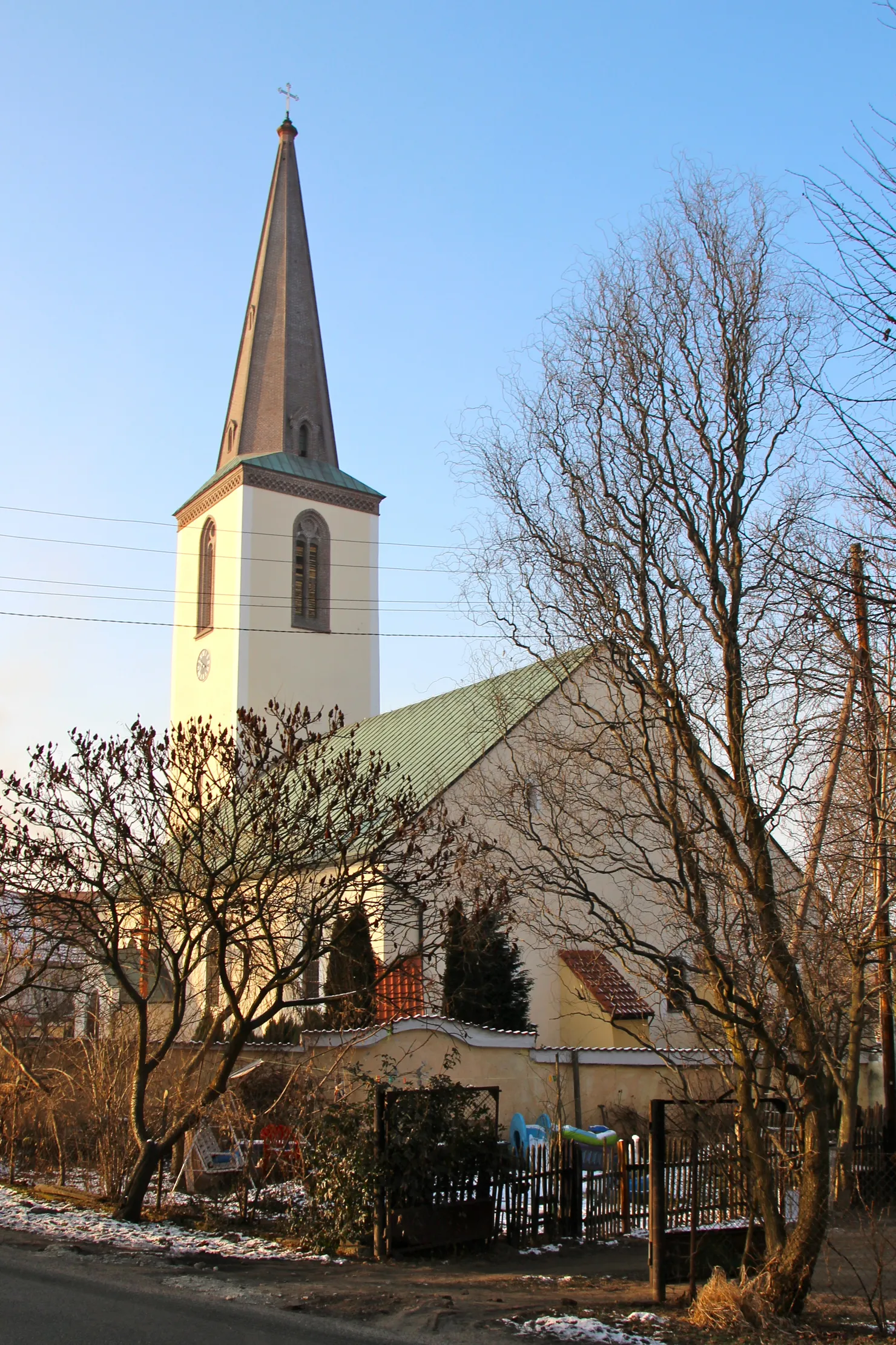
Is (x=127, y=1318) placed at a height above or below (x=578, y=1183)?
above

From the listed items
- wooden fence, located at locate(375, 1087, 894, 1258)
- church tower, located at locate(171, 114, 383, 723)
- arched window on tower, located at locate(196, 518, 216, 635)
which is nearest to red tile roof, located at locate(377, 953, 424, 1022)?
wooden fence, located at locate(375, 1087, 894, 1258)

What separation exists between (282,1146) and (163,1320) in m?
5.22

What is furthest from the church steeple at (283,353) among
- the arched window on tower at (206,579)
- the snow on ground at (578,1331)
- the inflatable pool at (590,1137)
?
the snow on ground at (578,1331)

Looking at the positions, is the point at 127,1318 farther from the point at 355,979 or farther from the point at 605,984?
the point at 605,984

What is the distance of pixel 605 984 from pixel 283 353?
28.5 meters

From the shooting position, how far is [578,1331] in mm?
8570

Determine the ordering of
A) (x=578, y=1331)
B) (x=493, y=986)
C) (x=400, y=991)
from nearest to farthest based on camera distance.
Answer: (x=578, y=1331) → (x=400, y=991) → (x=493, y=986)

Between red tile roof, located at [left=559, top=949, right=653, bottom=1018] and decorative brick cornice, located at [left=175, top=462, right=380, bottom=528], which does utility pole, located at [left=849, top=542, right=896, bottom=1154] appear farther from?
decorative brick cornice, located at [left=175, top=462, right=380, bottom=528]

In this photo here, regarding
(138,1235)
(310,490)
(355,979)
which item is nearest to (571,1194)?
(355,979)

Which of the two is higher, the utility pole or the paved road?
the utility pole

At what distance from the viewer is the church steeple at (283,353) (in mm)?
43000

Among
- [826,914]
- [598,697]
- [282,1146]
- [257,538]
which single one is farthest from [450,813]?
[257,538]

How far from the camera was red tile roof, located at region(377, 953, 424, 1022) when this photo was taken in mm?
14359

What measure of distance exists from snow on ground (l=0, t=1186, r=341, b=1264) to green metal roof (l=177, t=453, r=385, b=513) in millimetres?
30505
